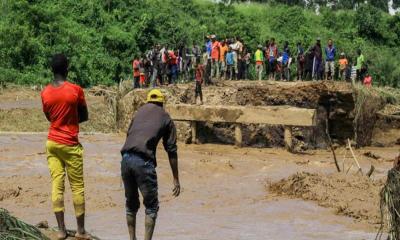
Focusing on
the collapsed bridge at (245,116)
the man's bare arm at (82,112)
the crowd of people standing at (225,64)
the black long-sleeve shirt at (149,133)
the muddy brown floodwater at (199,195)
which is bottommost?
the muddy brown floodwater at (199,195)

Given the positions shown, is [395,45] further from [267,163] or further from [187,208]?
[187,208]

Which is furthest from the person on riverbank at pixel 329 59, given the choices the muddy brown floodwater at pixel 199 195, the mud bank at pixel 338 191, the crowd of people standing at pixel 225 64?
the mud bank at pixel 338 191

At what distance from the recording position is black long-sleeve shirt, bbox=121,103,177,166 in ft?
27.3

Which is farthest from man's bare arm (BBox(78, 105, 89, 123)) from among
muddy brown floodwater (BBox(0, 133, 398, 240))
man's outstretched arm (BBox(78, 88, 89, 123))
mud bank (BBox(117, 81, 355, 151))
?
mud bank (BBox(117, 81, 355, 151))

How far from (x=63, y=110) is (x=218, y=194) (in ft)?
19.3

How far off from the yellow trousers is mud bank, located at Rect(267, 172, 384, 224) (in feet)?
16.3

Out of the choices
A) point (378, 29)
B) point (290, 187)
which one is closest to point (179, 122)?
point (290, 187)

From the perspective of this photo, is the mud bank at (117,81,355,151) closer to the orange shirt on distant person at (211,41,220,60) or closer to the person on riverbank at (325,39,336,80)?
the orange shirt on distant person at (211,41,220,60)

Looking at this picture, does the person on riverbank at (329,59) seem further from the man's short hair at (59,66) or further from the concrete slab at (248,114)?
the man's short hair at (59,66)

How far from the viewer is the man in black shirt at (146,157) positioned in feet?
27.3

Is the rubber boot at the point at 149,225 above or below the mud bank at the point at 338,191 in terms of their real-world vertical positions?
above

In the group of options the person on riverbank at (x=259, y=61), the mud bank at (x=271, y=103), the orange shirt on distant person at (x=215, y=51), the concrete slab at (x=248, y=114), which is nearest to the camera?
the concrete slab at (x=248, y=114)

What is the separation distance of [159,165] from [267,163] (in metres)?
2.62

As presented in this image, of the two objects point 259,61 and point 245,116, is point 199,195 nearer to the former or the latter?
point 245,116
